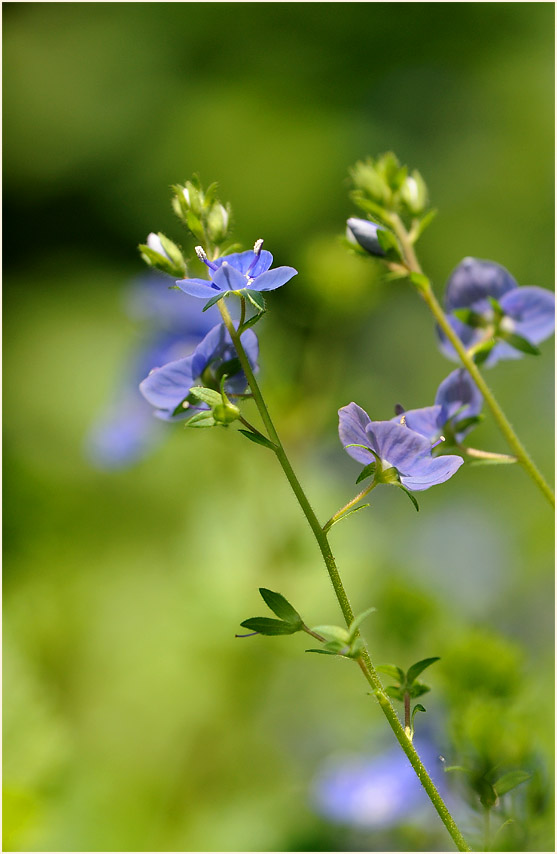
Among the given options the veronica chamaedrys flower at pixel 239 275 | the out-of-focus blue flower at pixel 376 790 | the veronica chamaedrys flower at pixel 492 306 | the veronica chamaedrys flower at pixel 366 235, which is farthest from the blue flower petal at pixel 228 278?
the out-of-focus blue flower at pixel 376 790

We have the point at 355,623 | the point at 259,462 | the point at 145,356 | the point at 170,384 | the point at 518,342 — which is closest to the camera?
the point at 355,623

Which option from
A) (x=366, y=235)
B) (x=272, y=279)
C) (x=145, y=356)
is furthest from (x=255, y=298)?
(x=145, y=356)

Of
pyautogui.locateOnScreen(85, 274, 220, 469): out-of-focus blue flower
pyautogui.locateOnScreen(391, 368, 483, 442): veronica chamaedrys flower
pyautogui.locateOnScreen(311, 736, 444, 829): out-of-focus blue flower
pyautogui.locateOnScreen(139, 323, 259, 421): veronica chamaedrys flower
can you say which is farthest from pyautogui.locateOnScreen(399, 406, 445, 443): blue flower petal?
pyautogui.locateOnScreen(85, 274, 220, 469): out-of-focus blue flower

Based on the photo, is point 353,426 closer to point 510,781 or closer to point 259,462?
point 510,781

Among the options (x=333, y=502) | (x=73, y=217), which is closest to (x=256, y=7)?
(x=73, y=217)

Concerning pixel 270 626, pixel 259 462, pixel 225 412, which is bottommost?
pixel 270 626

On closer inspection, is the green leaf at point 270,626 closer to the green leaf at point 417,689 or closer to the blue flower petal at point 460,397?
the green leaf at point 417,689

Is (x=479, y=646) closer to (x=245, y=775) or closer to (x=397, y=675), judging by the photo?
(x=397, y=675)
